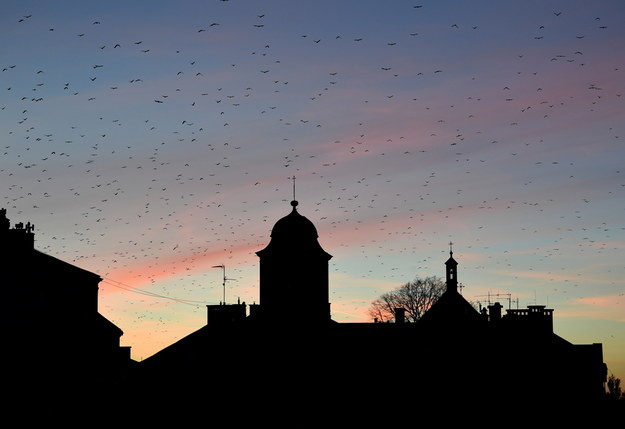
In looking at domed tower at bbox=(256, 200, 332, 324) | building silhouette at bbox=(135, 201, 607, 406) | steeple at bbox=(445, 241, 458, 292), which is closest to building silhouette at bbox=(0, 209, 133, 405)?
building silhouette at bbox=(135, 201, 607, 406)

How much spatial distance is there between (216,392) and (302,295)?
13501 millimetres

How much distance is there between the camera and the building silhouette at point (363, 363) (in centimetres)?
6059

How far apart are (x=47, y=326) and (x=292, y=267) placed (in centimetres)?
1706

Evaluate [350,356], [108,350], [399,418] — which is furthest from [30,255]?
[399,418]

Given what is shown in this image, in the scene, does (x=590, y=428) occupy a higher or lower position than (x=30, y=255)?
lower

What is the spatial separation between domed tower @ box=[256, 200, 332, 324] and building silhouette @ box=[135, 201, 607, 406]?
412 cm

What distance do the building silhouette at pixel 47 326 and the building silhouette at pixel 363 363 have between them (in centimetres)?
548

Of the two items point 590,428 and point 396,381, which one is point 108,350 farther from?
point 590,428

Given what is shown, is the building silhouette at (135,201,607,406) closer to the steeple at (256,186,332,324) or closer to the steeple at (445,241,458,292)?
the steeple at (256,186,332,324)

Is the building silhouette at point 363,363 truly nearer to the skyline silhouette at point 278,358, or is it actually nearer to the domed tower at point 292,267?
the skyline silhouette at point 278,358

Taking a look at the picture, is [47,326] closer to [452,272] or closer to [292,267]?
[292,267]

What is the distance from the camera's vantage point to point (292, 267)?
7244 cm

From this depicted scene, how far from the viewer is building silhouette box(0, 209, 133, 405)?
63.1 metres

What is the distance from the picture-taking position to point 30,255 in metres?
66.1
